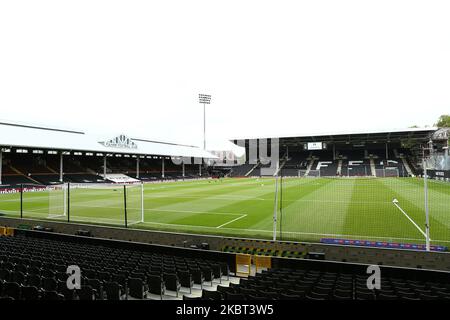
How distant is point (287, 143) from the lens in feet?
261

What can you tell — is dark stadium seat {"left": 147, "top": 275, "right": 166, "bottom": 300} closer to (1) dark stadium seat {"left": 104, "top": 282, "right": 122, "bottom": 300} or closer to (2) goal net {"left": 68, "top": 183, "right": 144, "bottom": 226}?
(1) dark stadium seat {"left": 104, "top": 282, "right": 122, "bottom": 300}

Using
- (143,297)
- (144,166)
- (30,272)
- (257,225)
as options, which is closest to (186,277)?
(143,297)

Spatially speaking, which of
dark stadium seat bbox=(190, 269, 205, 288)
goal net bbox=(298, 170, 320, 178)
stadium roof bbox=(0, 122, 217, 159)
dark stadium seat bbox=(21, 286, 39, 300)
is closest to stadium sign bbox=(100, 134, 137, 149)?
stadium roof bbox=(0, 122, 217, 159)

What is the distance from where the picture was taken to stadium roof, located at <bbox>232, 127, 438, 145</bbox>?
6094 cm

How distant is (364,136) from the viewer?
67875 mm

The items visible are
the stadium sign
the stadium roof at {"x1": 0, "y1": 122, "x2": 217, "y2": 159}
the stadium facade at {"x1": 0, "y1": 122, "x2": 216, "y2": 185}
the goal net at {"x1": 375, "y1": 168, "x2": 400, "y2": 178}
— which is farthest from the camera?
the goal net at {"x1": 375, "y1": 168, "x2": 400, "y2": 178}

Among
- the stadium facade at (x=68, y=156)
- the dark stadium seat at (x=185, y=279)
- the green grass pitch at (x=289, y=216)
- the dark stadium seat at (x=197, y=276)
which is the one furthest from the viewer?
the stadium facade at (x=68, y=156)

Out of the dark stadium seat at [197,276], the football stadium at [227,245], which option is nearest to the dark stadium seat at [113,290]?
the football stadium at [227,245]

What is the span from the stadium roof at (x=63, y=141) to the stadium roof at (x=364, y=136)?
29.5 m

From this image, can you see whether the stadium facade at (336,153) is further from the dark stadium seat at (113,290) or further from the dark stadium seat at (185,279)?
the dark stadium seat at (113,290)

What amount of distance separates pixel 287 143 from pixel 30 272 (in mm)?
75116

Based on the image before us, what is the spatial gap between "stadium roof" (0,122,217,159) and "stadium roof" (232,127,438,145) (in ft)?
96.8

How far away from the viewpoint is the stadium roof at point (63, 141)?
45656mm

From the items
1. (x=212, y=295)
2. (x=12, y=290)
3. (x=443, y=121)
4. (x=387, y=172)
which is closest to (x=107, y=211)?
(x=12, y=290)
